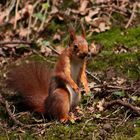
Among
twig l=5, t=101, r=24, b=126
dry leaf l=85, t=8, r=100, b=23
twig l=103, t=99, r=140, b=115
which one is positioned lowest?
twig l=5, t=101, r=24, b=126

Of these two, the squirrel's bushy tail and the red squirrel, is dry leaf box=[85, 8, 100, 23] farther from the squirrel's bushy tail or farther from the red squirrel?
the red squirrel

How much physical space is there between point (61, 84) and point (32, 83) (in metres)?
0.47

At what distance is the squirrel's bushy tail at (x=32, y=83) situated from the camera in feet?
16.3

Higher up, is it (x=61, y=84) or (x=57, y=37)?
(x=57, y=37)

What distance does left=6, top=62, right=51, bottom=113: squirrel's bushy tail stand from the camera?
16.3ft

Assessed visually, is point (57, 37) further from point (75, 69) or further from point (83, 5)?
point (75, 69)

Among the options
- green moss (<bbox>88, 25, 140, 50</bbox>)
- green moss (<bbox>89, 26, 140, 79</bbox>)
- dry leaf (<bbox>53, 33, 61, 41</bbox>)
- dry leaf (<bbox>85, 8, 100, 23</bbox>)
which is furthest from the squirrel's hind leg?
dry leaf (<bbox>85, 8, 100, 23</bbox>)

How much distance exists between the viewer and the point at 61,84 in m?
4.68

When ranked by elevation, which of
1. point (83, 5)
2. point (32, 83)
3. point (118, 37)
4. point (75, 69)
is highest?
point (83, 5)

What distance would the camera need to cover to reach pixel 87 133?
4367 millimetres

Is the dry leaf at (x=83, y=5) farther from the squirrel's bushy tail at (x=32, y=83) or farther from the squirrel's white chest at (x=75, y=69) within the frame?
the squirrel's white chest at (x=75, y=69)

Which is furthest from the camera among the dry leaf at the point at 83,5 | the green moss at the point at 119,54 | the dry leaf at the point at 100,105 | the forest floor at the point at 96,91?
the dry leaf at the point at 83,5

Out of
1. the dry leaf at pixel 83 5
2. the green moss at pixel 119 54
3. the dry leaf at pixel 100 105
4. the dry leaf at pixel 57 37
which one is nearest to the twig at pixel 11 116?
the dry leaf at pixel 100 105

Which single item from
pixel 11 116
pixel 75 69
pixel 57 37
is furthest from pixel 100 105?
pixel 57 37
